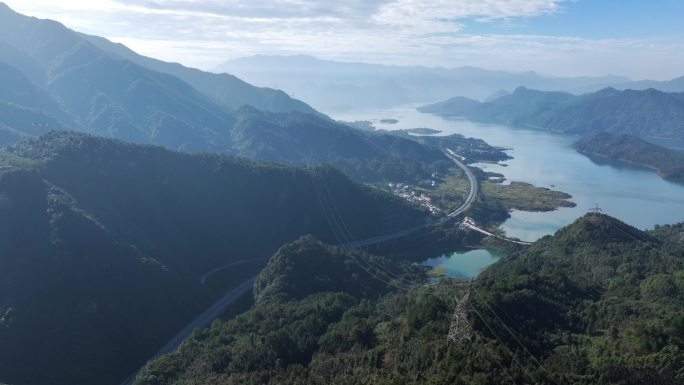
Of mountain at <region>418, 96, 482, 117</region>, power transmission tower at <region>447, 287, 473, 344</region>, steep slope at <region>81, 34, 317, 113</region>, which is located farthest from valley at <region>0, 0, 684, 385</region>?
mountain at <region>418, 96, 482, 117</region>

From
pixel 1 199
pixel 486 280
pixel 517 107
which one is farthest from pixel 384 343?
pixel 517 107

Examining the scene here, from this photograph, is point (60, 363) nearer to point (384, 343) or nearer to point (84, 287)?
point (84, 287)

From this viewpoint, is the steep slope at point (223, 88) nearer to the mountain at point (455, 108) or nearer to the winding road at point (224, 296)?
the mountain at point (455, 108)

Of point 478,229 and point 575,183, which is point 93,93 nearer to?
point 478,229

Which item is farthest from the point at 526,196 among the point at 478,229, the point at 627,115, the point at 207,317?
the point at 627,115

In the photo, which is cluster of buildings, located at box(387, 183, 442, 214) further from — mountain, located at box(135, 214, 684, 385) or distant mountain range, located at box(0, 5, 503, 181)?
mountain, located at box(135, 214, 684, 385)
